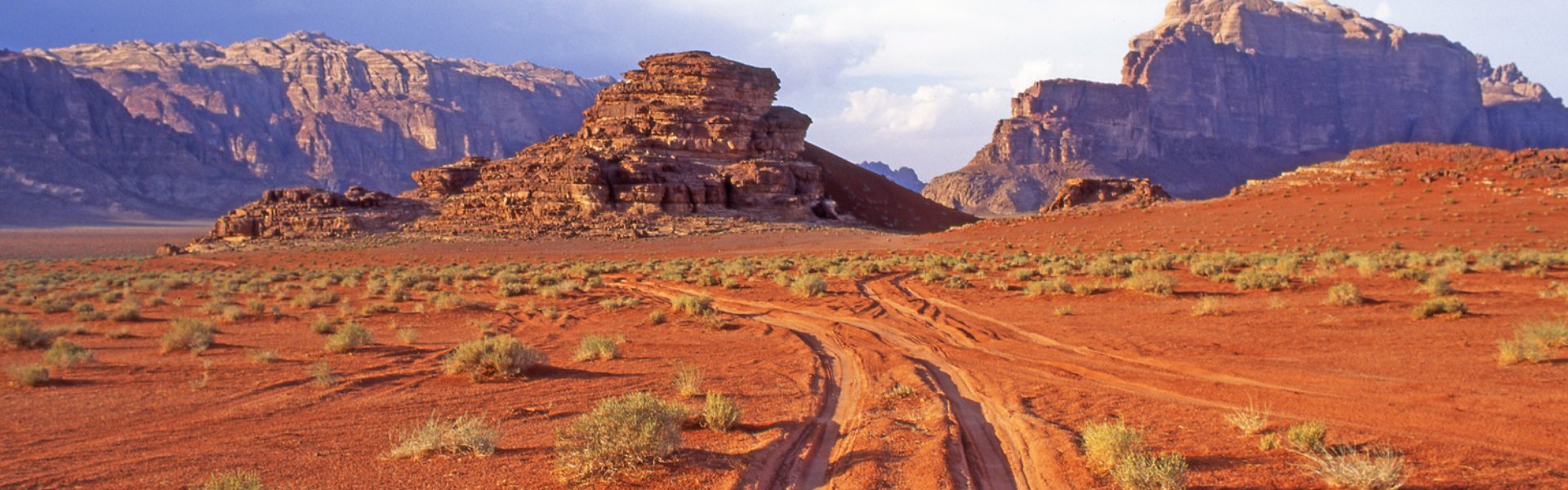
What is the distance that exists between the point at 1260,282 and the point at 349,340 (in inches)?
640

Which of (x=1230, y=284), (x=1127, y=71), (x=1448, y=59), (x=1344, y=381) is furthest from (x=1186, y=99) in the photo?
(x=1344, y=381)

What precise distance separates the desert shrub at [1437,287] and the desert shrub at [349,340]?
17.2m

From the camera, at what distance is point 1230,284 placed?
1894 centimetres

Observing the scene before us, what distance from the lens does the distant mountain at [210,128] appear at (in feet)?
414

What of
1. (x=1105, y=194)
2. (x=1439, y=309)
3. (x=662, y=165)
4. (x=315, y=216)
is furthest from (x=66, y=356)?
(x=1105, y=194)

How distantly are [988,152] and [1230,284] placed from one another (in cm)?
12371

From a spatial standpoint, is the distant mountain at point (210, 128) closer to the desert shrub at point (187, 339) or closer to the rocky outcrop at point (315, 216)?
the rocky outcrop at point (315, 216)

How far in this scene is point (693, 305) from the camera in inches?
653

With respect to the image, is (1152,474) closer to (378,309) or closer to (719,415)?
(719,415)

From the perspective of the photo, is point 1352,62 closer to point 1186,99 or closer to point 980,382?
point 1186,99

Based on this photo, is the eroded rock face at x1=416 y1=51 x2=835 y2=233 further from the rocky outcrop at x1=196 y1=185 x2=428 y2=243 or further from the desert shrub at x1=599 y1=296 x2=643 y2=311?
the desert shrub at x1=599 y1=296 x2=643 y2=311

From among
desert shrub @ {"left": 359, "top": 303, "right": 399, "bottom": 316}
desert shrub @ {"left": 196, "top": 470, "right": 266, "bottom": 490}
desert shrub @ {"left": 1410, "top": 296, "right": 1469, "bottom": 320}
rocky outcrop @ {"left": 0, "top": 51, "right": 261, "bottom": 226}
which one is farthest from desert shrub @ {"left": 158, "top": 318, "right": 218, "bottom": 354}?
rocky outcrop @ {"left": 0, "top": 51, "right": 261, "bottom": 226}

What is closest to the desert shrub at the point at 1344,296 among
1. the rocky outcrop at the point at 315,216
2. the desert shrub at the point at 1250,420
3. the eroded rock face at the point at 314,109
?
the desert shrub at the point at 1250,420

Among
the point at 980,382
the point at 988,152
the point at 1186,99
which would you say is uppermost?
the point at 1186,99
